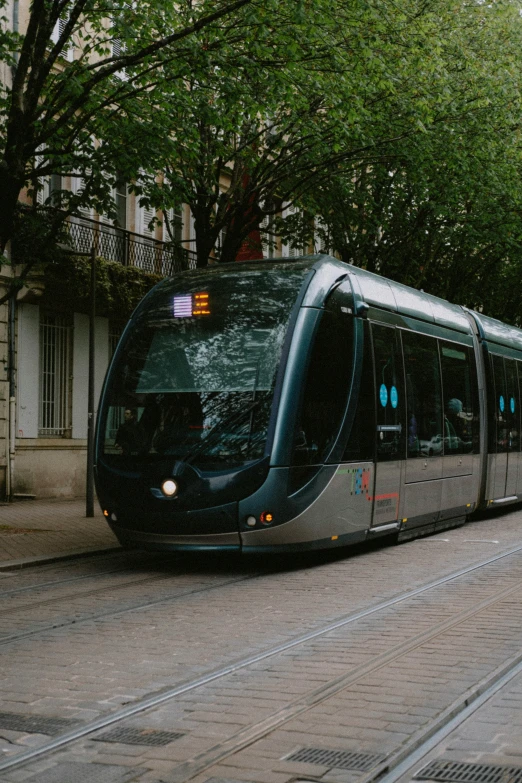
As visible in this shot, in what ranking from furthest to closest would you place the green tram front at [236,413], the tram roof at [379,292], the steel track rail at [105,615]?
1. the tram roof at [379,292]
2. the green tram front at [236,413]
3. the steel track rail at [105,615]

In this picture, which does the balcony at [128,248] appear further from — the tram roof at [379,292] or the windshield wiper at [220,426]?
the windshield wiper at [220,426]

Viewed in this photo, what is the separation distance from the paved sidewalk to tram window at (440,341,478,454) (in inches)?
181

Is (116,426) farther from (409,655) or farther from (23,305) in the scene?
(23,305)

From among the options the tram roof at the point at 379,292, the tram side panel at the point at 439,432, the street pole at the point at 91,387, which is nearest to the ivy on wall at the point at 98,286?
the street pole at the point at 91,387

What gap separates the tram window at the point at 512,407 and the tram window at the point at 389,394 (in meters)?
5.39

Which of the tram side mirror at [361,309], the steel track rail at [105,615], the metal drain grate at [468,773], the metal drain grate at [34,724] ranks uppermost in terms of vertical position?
the tram side mirror at [361,309]

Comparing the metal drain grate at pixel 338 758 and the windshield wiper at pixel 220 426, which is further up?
the windshield wiper at pixel 220 426

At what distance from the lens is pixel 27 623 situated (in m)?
8.29

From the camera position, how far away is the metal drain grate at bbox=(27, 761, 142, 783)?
4488 millimetres

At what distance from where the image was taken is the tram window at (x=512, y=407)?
18281 mm

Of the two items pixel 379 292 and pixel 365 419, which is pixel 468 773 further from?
pixel 379 292

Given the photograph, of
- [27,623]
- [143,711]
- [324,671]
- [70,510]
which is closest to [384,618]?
[324,671]

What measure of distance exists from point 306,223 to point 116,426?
14.8 m

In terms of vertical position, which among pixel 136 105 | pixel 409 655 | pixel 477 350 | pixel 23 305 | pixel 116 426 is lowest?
pixel 409 655
